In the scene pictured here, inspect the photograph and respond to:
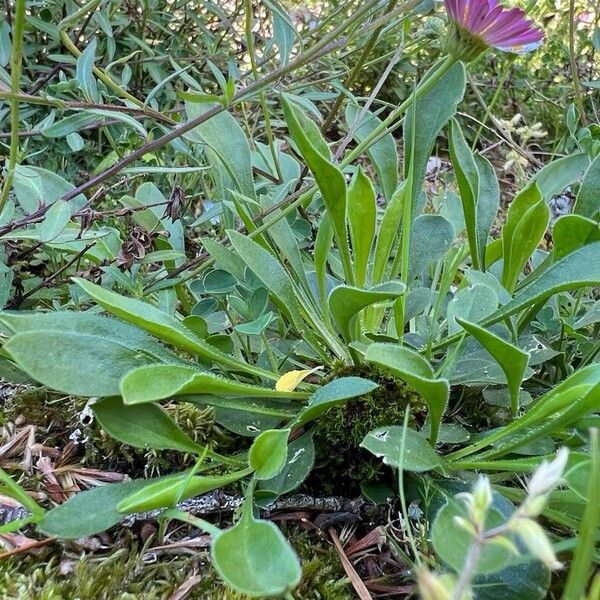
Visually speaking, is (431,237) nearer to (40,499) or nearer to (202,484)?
(202,484)

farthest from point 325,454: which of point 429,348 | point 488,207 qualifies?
point 488,207

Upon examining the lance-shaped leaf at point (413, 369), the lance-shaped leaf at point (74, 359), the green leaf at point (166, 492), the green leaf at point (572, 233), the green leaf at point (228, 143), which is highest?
the green leaf at point (572, 233)

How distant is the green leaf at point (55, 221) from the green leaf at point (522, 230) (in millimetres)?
556

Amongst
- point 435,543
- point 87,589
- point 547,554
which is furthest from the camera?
point 87,589

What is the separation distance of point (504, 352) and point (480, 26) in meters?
0.38

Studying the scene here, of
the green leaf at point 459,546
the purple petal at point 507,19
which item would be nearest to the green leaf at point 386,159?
the purple petal at point 507,19

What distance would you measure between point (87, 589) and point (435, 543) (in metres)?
0.34

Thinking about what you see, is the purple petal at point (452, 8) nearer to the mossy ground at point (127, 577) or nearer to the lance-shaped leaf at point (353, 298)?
the lance-shaped leaf at point (353, 298)

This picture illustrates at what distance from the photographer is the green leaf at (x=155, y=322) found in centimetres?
63

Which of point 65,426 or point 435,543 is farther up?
point 435,543

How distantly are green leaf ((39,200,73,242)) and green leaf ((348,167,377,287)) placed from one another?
347 mm

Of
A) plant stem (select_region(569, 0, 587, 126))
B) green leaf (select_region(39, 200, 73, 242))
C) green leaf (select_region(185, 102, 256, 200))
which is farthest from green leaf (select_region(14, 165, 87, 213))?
plant stem (select_region(569, 0, 587, 126))

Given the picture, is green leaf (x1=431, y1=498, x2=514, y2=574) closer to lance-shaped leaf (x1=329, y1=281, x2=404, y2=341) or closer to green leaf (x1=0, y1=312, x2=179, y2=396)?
lance-shaped leaf (x1=329, y1=281, x2=404, y2=341)

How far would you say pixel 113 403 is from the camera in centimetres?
66
